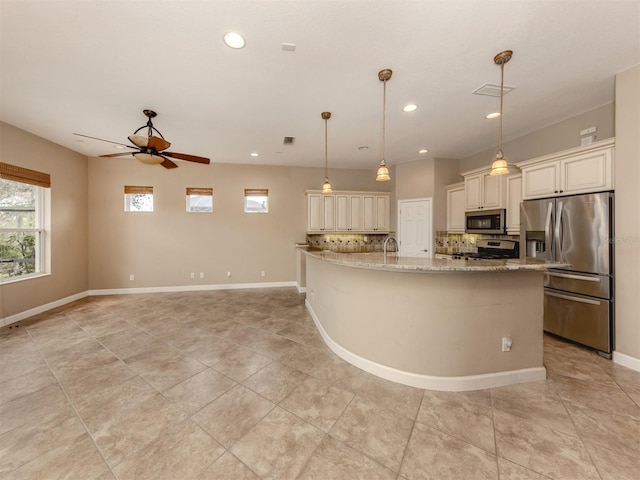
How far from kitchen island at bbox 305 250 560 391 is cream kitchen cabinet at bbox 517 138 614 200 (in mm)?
1496

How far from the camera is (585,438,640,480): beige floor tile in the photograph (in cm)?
146

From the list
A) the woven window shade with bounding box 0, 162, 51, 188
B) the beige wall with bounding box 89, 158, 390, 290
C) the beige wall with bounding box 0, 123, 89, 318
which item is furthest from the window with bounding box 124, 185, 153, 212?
the woven window shade with bounding box 0, 162, 51, 188

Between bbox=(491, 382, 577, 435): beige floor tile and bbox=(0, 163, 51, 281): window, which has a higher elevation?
bbox=(0, 163, 51, 281): window

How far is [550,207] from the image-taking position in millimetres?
3266

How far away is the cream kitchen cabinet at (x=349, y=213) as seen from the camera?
20.5 feet

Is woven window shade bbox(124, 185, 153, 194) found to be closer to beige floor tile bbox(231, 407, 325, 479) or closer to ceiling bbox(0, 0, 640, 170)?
ceiling bbox(0, 0, 640, 170)

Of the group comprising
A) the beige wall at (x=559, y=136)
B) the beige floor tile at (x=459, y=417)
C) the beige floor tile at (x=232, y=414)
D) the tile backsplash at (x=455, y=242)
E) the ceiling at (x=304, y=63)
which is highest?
the ceiling at (x=304, y=63)

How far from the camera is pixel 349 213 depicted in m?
6.29

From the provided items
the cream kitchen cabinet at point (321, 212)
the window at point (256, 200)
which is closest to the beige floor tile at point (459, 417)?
the cream kitchen cabinet at point (321, 212)

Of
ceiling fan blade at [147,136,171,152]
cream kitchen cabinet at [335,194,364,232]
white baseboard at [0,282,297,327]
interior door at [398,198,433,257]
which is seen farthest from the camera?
cream kitchen cabinet at [335,194,364,232]

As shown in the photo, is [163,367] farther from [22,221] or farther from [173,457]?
[22,221]

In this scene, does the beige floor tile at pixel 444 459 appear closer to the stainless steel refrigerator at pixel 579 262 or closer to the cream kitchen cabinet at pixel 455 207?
the stainless steel refrigerator at pixel 579 262

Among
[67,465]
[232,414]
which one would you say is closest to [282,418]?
[232,414]

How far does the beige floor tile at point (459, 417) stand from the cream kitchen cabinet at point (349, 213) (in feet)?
14.5
